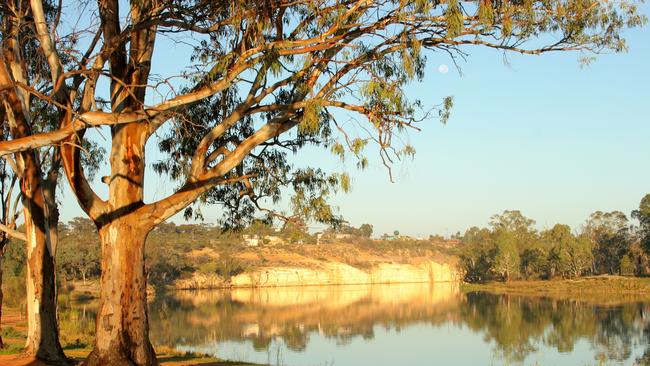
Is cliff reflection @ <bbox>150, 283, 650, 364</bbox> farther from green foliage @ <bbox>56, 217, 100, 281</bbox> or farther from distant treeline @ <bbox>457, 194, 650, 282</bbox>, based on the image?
distant treeline @ <bbox>457, 194, 650, 282</bbox>

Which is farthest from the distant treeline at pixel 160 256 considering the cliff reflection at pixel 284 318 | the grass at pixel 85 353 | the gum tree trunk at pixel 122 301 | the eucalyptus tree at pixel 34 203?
the gum tree trunk at pixel 122 301

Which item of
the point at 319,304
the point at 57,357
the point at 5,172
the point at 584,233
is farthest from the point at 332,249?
the point at 57,357

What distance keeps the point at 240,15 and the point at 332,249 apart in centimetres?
5290

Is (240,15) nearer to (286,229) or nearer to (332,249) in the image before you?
(286,229)

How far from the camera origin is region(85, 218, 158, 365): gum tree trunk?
555cm

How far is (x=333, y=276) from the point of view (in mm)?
52938

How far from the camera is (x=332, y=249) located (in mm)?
58312

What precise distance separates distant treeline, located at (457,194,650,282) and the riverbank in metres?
1.56

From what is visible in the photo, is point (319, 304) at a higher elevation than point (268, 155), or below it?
below

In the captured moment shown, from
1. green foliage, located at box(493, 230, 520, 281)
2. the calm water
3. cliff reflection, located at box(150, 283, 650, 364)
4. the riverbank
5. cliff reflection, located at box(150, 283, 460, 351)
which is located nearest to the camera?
the calm water

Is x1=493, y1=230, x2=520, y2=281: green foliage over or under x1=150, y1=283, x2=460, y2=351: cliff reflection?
over

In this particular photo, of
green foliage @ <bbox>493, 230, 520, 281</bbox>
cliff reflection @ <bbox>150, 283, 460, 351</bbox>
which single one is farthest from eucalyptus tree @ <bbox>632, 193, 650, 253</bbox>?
cliff reflection @ <bbox>150, 283, 460, 351</bbox>

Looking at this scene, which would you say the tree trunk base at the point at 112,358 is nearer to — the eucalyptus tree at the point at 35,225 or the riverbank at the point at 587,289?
the eucalyptus tree at the point at 35,225

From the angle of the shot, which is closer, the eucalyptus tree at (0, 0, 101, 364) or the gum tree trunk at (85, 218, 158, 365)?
the gum tree trunk at (85, 218, 158, 365)
